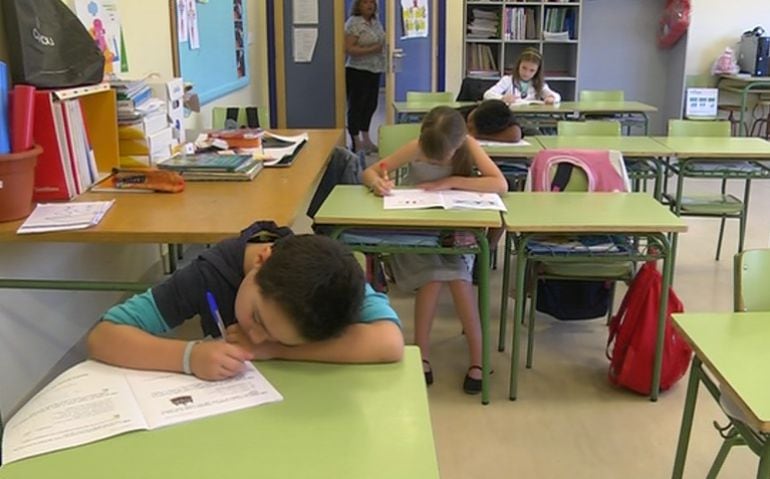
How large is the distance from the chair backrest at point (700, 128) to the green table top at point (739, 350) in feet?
9.10

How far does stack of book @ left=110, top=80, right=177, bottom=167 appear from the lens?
2559 mm

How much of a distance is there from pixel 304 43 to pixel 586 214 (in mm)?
4297

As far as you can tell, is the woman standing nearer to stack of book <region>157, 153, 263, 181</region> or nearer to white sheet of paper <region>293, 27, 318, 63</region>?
white sheet of paper <region>293, 27, 318, 63</region>

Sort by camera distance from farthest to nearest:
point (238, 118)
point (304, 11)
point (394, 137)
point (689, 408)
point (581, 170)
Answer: point (304, 11), point (238, 118), point (394, 137), point (581, 170), point (689, 408)

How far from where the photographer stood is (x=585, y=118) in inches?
210

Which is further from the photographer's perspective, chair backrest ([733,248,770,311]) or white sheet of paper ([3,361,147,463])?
chair backrest ([733,248,770,311])

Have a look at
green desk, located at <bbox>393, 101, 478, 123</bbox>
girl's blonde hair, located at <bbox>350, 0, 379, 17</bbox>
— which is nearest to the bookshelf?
girl's blonde hair, located at <bbox>350, 0, 379, 17</bbox>

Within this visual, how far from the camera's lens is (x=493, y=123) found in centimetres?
386

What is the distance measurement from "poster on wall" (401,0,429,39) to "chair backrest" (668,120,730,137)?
9.26ft

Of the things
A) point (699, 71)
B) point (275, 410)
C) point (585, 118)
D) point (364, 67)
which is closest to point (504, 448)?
point (275, 410)

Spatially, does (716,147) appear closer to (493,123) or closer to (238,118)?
(493,123)

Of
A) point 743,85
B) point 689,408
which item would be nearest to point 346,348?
point 689,408

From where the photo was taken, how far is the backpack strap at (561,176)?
307 centimetres

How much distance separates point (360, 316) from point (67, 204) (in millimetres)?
1213
